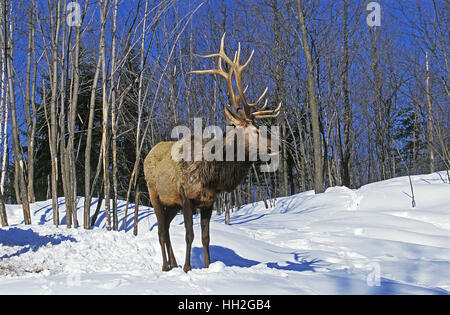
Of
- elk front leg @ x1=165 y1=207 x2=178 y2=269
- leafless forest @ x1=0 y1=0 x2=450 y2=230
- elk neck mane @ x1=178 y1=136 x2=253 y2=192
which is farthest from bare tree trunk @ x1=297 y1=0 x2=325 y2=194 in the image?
elk neck mane @ x1=178 y1=136 x2=253 y2=192

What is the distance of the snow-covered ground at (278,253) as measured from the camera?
11.6 feet

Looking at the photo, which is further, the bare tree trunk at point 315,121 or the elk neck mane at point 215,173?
the bare tree trunk at point 315,121

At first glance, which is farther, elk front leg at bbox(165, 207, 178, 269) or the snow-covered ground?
elk front leg at bbox(165, 207, 178, 269)

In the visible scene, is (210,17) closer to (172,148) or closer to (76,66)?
(76,66)

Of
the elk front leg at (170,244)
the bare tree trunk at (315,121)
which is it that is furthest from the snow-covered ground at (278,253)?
the bare tree trunk at (315,121)

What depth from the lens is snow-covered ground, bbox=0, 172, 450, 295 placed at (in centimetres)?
353

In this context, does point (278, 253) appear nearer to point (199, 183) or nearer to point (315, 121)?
point (199, 183)

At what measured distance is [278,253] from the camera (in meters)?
7.48

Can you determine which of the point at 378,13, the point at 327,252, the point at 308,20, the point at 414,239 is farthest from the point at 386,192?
the point at 378,13

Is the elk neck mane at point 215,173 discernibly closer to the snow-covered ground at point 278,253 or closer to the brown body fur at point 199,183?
the brown body fur at point 199,183

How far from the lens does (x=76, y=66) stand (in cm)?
880

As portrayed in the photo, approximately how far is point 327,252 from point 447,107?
1461 centimetres

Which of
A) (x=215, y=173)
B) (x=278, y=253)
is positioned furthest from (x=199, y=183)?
(x=278, y=253)

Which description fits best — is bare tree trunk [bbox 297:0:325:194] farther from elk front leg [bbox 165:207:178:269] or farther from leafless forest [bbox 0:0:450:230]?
elk front leg [bbox 165:207:178:269]
